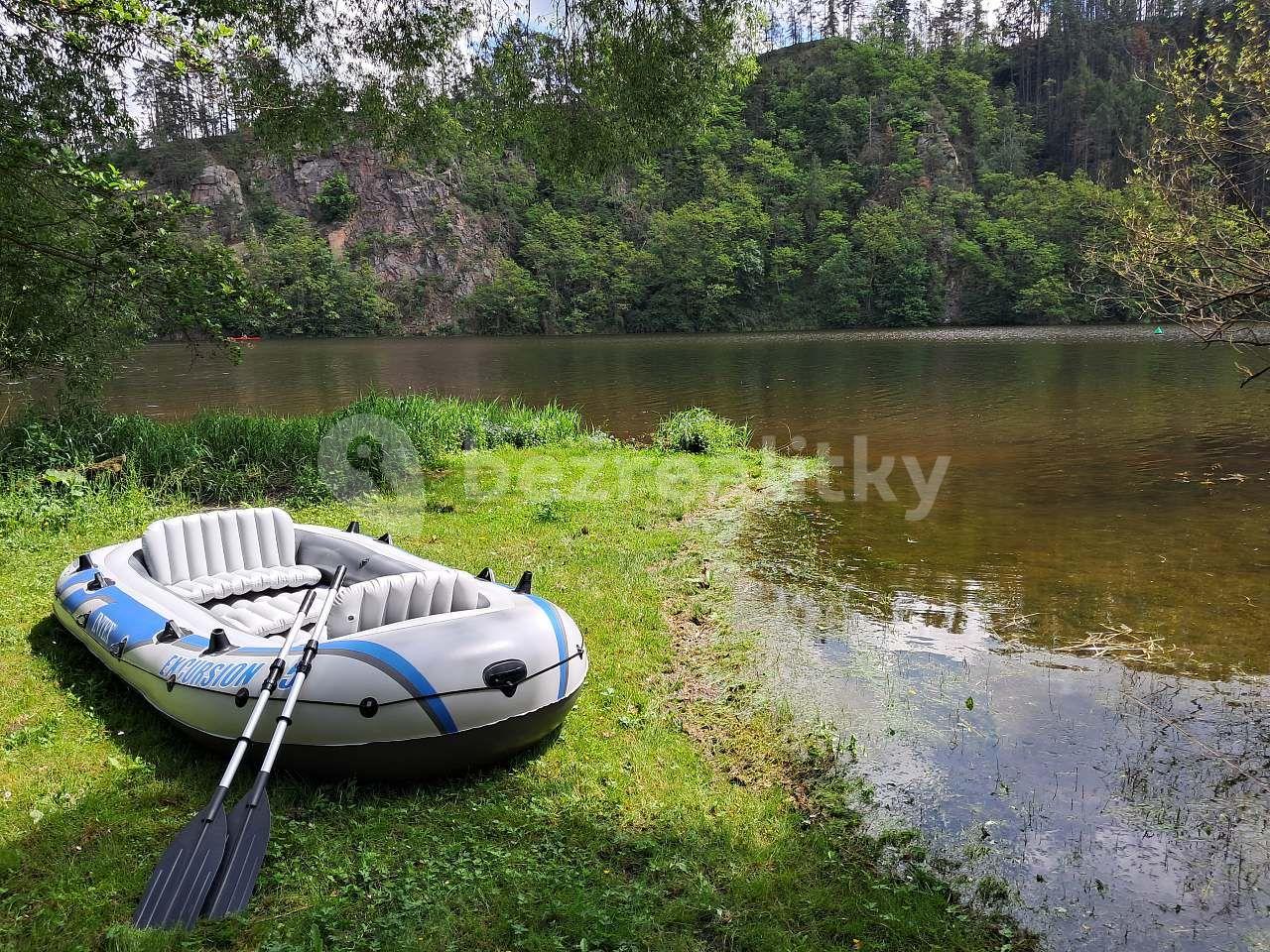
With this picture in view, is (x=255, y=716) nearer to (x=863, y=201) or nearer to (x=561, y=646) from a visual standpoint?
(x=561, y=646)

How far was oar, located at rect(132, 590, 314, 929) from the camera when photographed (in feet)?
10.2

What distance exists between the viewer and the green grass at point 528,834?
319 cm


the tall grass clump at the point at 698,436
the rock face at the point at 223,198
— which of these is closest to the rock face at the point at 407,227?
the rock face at the point at 223,198

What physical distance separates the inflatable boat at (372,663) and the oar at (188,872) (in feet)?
1.90

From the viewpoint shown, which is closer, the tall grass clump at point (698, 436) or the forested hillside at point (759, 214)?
the tall grass clump at point (698, 436)

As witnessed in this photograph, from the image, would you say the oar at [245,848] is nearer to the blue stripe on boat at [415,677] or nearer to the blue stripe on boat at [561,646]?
the blue stripe on boat at [415,677]

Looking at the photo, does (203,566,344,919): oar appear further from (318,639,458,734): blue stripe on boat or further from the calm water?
the calm water

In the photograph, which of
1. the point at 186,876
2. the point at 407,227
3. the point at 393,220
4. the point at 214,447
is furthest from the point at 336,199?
the point at 186,876

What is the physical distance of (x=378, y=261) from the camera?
61.5 meters

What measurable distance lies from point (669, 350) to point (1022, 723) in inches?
1384

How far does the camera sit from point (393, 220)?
63438mm

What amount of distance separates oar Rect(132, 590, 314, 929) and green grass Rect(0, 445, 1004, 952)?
0.29ft

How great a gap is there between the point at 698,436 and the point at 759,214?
50.7m

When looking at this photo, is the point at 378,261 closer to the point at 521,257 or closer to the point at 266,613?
the point at 521,257
